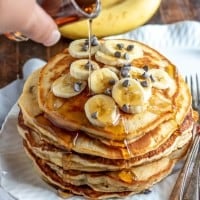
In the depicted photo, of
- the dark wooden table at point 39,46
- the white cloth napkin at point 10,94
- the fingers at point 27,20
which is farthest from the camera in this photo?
the dark wooden table at point 39,46

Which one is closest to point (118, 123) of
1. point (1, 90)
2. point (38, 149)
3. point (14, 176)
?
point (38, 149)

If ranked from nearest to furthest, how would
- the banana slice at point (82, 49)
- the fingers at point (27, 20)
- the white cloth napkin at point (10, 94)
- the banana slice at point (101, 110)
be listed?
the fingers at point (27, 20)
the banana slice at point (101, 110)
the banana slice at point (82, 49)
the white cloth napkin at point (10, 94)

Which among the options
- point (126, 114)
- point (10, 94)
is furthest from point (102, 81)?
point (10, 94)

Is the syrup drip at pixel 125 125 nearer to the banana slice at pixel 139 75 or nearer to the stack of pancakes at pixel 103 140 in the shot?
A: the stack of pancakes at pixel 103 140

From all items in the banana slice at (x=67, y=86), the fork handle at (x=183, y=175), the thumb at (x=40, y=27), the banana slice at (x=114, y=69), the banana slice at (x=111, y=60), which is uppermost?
the thumb at (x=40, y=27)

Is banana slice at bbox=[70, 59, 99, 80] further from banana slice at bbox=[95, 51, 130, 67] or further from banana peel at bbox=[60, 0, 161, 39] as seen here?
banana peel at bbox=[60, 0, 161, 39]

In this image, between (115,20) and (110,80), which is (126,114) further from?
(115,20)

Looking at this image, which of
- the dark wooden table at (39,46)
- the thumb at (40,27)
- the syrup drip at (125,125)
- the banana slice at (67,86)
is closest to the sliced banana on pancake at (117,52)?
the banana slice at (67,86)
